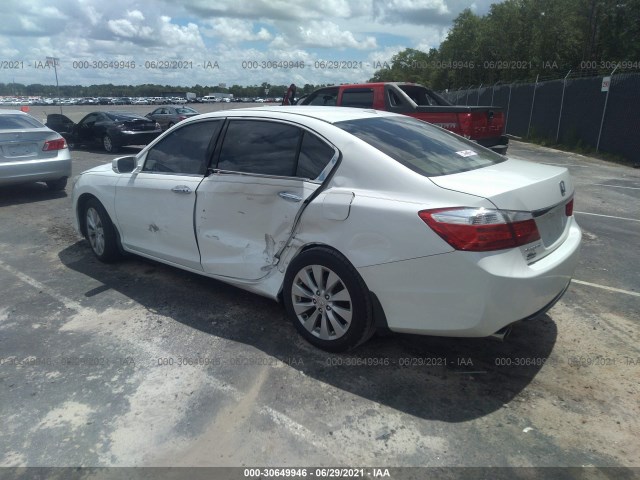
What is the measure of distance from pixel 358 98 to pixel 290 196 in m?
7.65

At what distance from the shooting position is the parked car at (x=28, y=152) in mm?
8348

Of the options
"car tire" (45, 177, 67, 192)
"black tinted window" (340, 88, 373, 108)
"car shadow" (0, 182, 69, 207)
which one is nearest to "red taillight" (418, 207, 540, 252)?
"black tinted window" (340, 88, 373, 108)

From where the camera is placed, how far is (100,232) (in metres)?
5.30

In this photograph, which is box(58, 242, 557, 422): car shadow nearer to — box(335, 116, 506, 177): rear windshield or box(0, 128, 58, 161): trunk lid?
box(335, 116, 506, 177): rear windshield

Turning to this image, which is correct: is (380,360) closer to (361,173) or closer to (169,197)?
(361,173)

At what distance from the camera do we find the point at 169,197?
4.36m

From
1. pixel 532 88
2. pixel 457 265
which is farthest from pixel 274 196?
pixel 532 88

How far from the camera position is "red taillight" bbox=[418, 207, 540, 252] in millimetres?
2748

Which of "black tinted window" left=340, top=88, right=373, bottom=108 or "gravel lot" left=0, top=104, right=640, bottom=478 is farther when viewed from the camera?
"black tinted window" left=340, top=88, right=373, bottom=108

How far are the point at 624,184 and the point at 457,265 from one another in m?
9.82

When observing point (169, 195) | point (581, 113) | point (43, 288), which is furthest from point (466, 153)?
point (581, 113)

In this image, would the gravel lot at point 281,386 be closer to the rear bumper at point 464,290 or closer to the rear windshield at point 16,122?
the rear bumper at point 464,290

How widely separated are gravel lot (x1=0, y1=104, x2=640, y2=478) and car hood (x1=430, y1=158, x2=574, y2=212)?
3.74ft

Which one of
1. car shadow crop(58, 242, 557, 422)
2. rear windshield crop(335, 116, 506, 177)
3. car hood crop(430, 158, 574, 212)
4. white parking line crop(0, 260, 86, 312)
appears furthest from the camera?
white parking line crop(0, 260, 86, 312)
